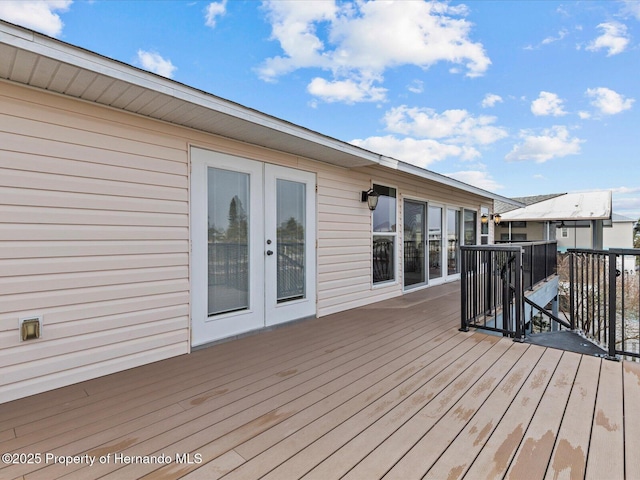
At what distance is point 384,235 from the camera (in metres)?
5.55

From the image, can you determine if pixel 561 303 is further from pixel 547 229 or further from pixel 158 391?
pixel 158 391

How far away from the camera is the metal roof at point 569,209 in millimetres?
15057

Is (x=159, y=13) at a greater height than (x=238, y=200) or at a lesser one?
greater

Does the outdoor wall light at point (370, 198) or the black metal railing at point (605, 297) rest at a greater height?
the outdoor wall light at point (370, 198)

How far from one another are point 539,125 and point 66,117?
52.8ft

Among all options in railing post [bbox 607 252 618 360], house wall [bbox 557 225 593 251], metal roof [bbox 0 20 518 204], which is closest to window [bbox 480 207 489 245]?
railing post [bbox 607 252 618 360]

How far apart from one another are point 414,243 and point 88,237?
528cm

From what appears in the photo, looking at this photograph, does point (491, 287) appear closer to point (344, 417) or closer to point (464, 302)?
point (464, 302)

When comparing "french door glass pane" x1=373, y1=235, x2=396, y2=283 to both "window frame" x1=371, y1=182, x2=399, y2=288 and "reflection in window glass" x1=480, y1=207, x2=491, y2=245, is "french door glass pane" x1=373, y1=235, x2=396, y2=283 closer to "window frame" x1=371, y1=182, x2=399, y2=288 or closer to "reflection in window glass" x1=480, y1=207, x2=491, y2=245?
"window frame" x1=371, y1=182, x2=399, y2=288

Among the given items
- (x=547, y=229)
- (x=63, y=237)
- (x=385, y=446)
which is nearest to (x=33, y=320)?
(x=63, y=237)

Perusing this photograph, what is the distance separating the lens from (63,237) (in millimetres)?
2334

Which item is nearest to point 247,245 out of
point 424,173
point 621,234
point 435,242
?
point 424,173

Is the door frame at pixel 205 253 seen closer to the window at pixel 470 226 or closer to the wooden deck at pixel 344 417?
the wooden deck at pixel 344 417

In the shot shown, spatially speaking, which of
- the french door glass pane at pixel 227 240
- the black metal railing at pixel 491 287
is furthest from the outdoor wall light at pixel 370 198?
the french door glass pane at pixel 227 240
